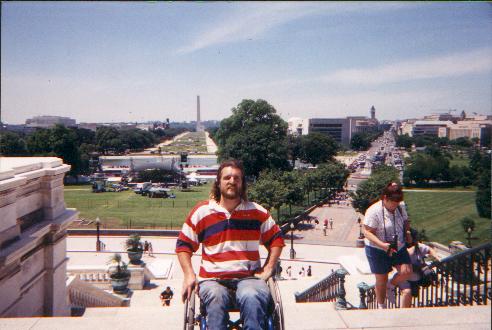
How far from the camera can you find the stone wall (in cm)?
790

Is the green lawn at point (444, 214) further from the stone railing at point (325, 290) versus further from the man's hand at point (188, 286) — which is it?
the man's hand at point (188, 286)

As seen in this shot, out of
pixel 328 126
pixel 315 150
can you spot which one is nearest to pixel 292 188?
pixel 315 150

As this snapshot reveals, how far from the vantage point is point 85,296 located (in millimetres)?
14391

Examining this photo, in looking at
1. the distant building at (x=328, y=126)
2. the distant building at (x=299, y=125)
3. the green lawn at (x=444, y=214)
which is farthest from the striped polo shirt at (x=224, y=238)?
the distant building at (x=328, y=126)

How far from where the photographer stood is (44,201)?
1003cm

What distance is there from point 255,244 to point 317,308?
2319 mm

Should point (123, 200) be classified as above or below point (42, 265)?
below

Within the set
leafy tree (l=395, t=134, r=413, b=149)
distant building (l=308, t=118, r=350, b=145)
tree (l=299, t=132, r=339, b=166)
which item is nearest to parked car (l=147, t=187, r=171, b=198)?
tree (l=299, t=132, r=339, b=166)

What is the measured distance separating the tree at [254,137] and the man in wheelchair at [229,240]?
4460cm

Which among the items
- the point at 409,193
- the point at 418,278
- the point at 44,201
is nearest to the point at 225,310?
the point at 418,278

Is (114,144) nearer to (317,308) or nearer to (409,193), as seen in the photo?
(409,193)

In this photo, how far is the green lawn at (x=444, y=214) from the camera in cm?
3716

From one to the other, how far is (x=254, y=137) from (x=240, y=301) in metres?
49.5

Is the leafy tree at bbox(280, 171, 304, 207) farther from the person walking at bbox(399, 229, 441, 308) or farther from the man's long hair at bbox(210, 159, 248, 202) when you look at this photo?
the man's long hair at bbox(210, 159, 248, 202)
